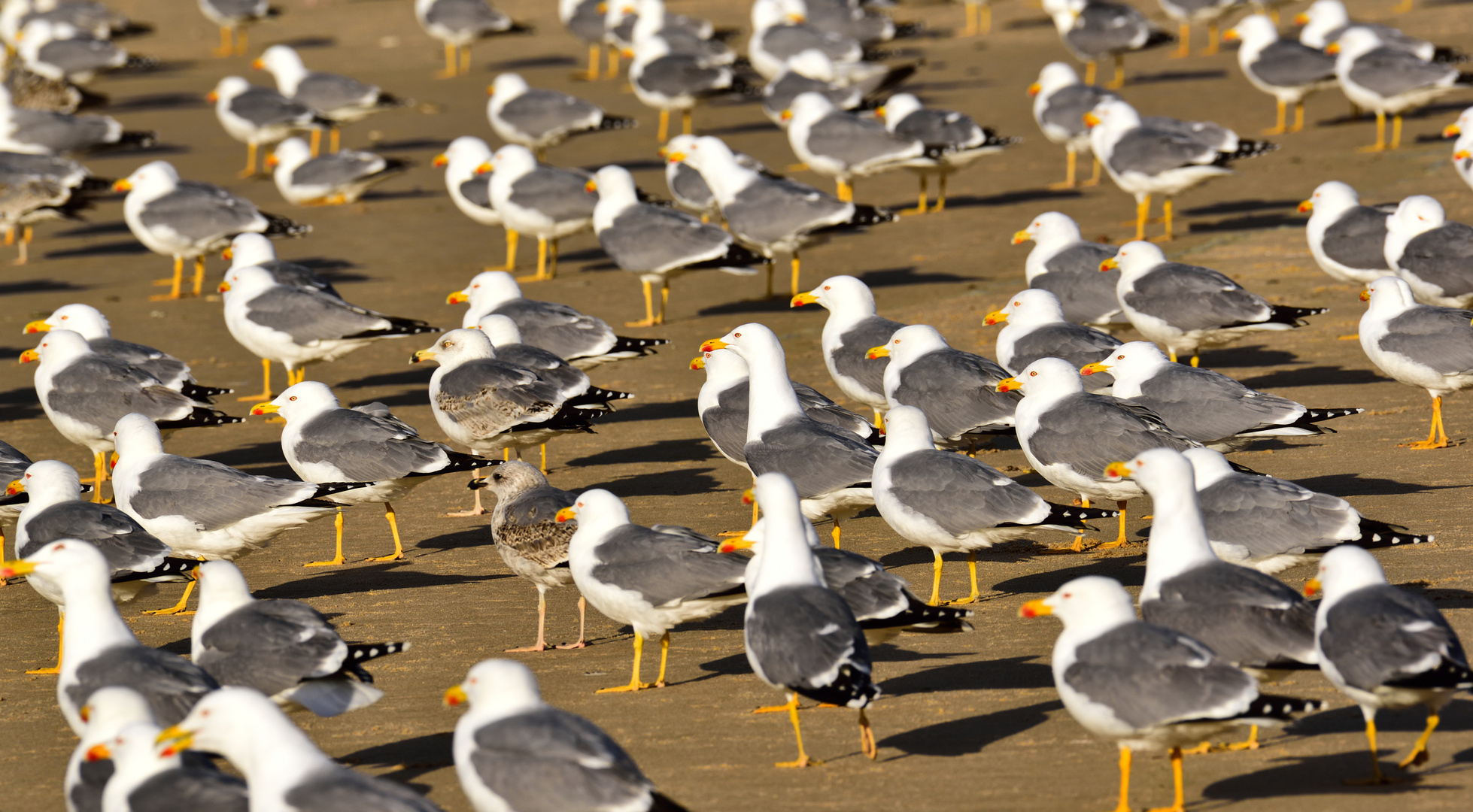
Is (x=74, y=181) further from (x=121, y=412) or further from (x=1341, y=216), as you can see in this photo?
(x=1341, y=216)

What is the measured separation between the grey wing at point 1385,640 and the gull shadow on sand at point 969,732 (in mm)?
1468

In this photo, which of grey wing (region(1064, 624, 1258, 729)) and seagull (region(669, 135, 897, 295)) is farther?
seagull (region(669, 135, 897, 295))

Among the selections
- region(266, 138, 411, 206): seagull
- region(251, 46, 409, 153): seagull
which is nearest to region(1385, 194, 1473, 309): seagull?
region(266, 138, 411, 206): seagull

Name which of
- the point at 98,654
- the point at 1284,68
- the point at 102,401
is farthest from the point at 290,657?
the point at 1284,68

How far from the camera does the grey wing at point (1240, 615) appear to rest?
7.08 m

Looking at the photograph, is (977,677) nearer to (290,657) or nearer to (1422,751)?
(1422,751)

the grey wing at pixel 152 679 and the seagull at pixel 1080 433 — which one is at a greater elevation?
the grey wing at pixel 152 679

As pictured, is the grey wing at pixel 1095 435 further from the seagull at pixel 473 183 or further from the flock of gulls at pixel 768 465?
the seagull at pixel 473 183

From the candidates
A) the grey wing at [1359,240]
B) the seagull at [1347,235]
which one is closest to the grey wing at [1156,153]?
the seagull at [1347,235]

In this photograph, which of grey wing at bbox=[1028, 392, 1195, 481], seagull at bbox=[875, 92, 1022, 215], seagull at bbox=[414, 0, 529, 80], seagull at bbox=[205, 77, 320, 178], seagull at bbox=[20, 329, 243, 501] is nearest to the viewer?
grey wing at bbox=[1028, 392, 1195, 481]

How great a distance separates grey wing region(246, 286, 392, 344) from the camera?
1473 centimetres

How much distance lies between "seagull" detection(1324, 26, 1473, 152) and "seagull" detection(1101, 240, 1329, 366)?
10021 millimetres

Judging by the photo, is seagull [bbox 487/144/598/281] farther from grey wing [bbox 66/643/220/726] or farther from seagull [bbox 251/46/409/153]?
grey wing [bbox 66/643/220/726]

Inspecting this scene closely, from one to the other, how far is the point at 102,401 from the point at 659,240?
20.3ft
